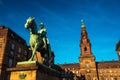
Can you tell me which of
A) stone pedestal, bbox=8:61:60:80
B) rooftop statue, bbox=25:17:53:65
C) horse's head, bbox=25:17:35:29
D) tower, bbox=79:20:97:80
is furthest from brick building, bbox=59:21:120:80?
stone pedestal, bbox=8:61:60:80

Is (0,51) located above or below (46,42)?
above

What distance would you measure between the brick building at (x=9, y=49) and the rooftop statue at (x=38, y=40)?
28318mm

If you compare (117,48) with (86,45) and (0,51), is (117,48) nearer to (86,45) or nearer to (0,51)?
(86,45)

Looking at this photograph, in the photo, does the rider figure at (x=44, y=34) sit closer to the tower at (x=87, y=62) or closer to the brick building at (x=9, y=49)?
the brick building at (x=9, y=49)

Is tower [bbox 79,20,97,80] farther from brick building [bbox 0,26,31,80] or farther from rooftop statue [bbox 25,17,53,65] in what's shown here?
rooftop statue [bbox 25,17,53,65]

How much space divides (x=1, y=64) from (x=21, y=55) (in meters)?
8.94

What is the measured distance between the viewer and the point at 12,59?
129ft

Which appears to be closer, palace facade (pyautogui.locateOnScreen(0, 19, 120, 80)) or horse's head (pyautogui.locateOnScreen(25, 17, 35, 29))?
horse's head (pyautogui.locateOnScreen(25, 17, 35, 29))

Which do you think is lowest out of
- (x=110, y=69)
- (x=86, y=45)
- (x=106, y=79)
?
(x=106, y=79)

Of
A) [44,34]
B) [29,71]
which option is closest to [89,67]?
[44,34]

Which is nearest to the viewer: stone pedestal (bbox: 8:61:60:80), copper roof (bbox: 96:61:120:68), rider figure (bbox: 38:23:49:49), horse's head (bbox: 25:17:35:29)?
stone pedestal (bbox: 8:61:60:80)

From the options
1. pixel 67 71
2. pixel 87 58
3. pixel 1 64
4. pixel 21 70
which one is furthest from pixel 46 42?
pixel 67 71

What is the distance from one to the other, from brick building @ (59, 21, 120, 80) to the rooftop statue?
223 ft

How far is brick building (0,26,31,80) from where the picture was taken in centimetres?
3584
